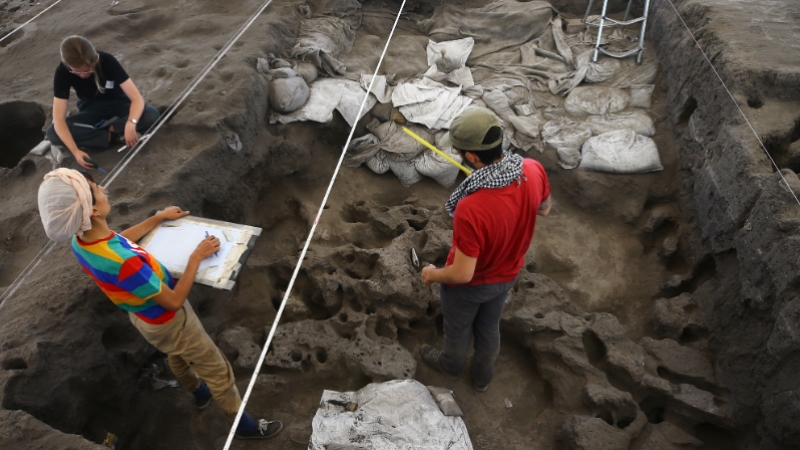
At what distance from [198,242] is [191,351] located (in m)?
0.58

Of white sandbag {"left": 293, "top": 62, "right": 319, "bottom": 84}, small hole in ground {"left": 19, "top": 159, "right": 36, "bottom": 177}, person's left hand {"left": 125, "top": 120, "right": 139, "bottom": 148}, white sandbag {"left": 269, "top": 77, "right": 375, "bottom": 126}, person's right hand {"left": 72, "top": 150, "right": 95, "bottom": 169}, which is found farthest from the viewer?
white sandbag {"left": 293, "top": 62, "right": 319, "bottom": 84}

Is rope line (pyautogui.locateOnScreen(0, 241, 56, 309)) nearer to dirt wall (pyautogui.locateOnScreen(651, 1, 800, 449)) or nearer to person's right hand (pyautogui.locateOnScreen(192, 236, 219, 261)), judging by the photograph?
person's right hand (pyautogui.locateOnScreen(192, 236, 219, 261))

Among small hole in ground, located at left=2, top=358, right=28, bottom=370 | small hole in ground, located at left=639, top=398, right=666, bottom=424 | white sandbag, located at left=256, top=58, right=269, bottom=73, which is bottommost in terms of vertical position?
small hole in ground, located at left=639, top=398, right=666, bottom=424

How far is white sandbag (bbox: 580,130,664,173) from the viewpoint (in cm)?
459

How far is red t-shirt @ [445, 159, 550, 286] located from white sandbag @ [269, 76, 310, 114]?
289 cm

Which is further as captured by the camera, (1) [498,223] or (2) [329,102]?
(2) [329,102]

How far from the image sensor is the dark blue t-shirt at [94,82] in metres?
3.43

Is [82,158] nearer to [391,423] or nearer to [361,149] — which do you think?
[361,149]

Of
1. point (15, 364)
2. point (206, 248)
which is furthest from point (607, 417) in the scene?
point (15, 364)

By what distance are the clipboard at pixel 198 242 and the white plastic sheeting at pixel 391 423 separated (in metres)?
1.00

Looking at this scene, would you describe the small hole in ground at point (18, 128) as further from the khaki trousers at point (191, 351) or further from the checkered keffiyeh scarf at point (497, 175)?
the checkered keffiyeh scarf at point (497, 175)

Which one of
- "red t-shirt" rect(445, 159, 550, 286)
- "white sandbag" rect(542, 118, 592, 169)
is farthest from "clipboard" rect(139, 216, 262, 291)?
"white sandbag" rect(542, 118, 592, 169)

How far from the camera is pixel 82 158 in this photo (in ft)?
11.8

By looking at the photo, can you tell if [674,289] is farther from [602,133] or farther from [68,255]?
[68,255]
